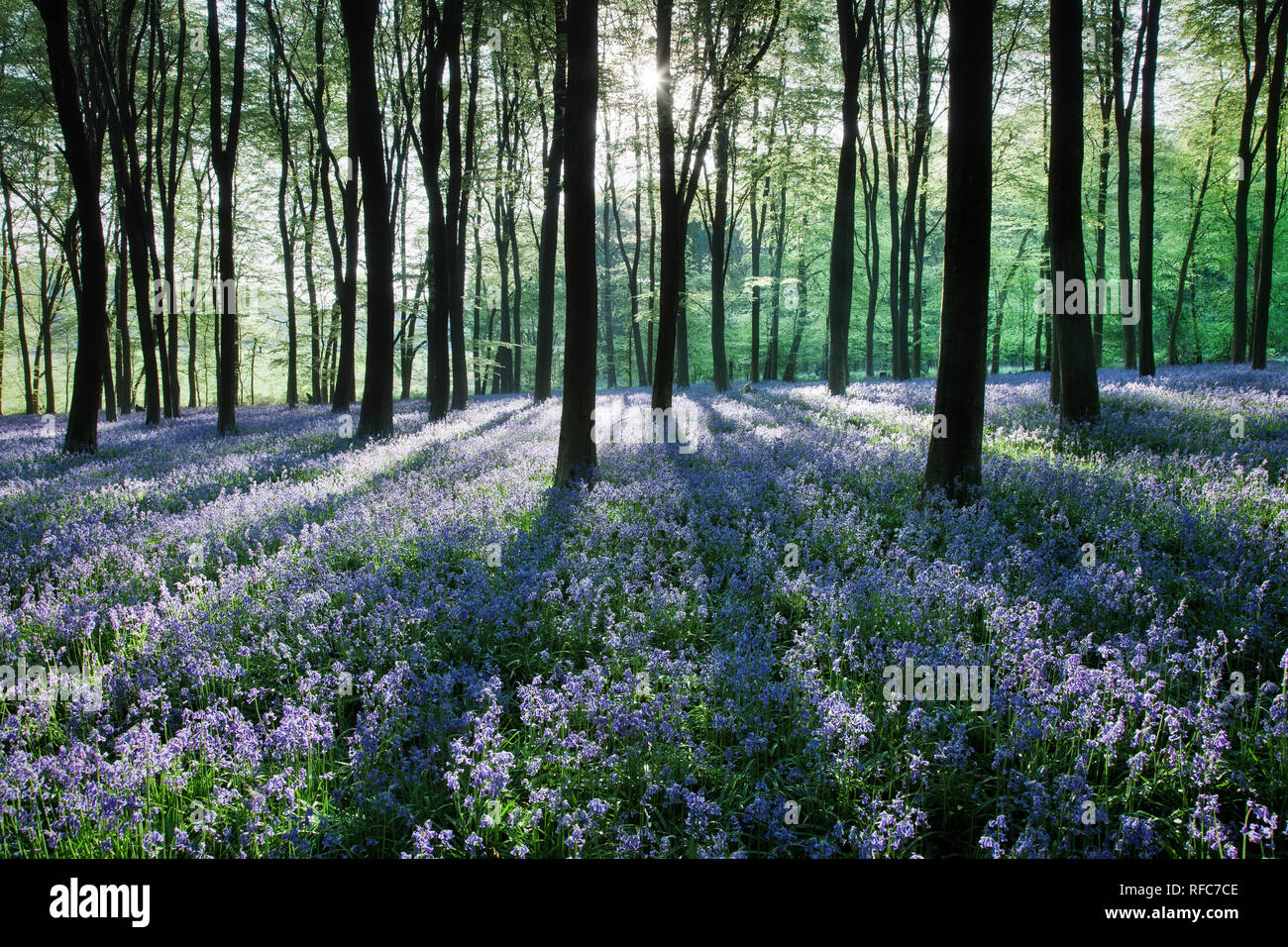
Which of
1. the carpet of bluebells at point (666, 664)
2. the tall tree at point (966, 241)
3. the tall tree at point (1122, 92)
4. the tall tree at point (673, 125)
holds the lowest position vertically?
the carpet of bluebells at point (666, 664)

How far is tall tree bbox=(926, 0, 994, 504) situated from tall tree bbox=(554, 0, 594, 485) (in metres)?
4.50

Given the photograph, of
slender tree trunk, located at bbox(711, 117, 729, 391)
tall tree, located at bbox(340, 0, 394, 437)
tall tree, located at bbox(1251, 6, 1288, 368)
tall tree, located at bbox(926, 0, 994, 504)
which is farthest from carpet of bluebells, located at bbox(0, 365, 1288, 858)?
slender tree trunk, located at bbox(711, 117, 729, 391)

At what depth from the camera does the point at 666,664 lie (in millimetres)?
3793

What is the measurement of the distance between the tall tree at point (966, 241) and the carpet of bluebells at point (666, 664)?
2.17ft

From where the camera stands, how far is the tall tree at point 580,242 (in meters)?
8.34

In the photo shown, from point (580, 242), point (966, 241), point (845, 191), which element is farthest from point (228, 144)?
point (845, 191)

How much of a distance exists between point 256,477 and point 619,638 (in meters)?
8.95

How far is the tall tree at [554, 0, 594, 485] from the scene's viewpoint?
27.3 ft

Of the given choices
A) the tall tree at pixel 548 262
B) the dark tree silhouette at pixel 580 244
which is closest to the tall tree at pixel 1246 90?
the dark tree silhouette at pixel 580 244

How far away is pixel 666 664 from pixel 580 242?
22.0 feet

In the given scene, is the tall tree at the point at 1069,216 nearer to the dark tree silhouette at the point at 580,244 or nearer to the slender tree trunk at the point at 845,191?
the dark tree silhouette at the point at 580,244

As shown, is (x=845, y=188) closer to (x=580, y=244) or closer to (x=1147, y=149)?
(x=1147, y=149)

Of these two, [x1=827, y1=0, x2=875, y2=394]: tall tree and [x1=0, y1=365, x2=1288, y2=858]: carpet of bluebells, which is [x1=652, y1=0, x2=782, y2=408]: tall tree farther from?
[x1=0, y1=365, x2=1288, y2=858]: carpet of bluebells
